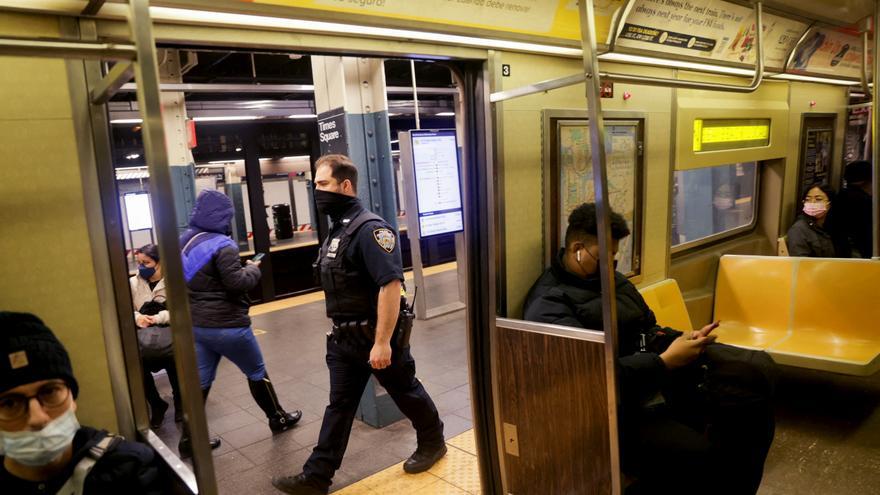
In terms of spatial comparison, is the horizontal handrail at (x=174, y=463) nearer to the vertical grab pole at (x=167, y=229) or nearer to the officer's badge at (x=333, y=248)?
the vertical grab pole at (x=167, y=229)

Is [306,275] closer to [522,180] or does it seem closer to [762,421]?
[522,180]

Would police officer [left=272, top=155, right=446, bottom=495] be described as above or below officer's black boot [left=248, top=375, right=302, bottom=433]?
above

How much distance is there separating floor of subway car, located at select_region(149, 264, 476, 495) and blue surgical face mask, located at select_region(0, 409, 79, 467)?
188 centimetres

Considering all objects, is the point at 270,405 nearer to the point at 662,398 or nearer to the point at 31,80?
the point at 662,398

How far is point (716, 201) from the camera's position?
573 cm

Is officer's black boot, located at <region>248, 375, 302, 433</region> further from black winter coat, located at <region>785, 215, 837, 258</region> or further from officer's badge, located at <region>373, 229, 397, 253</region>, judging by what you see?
black winter coat, located at <region>785, 215, 837, 258</region>

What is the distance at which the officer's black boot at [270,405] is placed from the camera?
12.8ft

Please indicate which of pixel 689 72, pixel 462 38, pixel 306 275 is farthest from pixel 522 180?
pixel 306 275

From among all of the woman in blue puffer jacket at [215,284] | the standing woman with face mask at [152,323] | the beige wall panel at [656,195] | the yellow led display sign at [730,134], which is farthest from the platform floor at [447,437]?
the yellow led display sign at [730,134]

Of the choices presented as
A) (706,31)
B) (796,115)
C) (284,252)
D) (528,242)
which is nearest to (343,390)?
(528,242)

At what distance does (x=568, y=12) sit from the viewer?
112 inches

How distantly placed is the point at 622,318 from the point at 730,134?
2.71 m

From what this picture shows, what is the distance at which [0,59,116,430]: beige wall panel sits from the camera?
1.64 meters

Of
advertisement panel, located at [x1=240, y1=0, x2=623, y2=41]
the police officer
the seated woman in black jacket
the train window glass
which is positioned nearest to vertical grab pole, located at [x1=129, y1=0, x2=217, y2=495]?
advertisement panel, located at [x1=240, y1=0, x2=623, y2=41]
